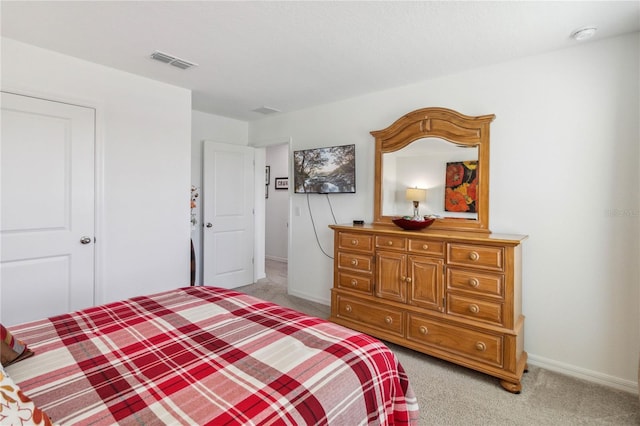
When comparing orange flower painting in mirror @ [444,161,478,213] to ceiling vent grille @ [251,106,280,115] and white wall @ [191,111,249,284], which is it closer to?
ceiling vent grille @ [251,106,280,115]

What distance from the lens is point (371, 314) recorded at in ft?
9.84

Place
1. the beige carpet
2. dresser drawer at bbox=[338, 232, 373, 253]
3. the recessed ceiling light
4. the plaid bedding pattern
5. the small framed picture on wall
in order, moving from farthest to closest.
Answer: the small framed picture on wall, dresser drawer at bbox=[338, 232, 373, 253], the recessed ceiling light, the beige carpet, the plaid bedding pattern

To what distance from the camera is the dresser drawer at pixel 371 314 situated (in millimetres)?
2838

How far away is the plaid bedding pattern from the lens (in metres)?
0.97

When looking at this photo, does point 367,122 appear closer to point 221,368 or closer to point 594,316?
point 594,316

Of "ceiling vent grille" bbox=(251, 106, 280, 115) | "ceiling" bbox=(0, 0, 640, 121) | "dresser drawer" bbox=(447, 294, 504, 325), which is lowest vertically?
"dresser drawer" bbox=(447, 294, 504, 325)

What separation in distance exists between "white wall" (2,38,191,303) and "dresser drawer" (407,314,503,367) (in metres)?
2.37

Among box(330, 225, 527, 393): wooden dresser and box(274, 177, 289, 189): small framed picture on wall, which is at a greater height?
box(274, 177, 289, 189): small framed picture on wall

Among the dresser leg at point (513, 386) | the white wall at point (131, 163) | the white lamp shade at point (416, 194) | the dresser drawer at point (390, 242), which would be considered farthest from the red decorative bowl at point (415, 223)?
the white wall at point (131, 163)

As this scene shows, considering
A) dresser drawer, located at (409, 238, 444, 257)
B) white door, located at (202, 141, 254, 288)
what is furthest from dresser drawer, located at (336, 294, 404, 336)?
white door, located at (202, 141, 254, 288)

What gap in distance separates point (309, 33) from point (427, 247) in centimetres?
182

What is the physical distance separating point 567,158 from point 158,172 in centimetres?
352

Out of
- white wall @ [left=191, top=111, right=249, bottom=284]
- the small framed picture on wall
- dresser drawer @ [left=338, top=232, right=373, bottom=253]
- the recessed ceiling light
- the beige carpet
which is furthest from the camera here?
the small framed picture on wall

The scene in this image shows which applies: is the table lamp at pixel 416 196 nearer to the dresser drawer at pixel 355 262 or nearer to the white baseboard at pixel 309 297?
the dresser drawer at pixel 355 262
